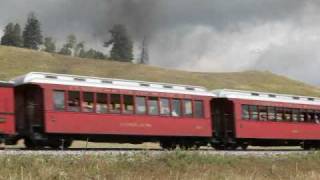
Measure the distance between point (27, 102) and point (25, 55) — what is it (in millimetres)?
75160

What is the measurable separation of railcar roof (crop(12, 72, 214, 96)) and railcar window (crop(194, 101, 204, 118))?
1.59 feet

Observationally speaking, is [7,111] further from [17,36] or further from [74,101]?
[17,36]

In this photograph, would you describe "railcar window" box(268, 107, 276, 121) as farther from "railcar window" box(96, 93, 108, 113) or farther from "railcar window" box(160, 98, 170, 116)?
"railcar window" box(96, 93, 108, 113)

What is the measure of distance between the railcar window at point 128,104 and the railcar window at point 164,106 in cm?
165

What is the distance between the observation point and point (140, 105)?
2539cm

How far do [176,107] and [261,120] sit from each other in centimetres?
551

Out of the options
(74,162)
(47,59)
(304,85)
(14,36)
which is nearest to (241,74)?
(304,85)

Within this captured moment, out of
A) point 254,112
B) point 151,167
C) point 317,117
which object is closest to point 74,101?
point 151,167

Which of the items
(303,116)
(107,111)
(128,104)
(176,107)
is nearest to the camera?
(107,111)

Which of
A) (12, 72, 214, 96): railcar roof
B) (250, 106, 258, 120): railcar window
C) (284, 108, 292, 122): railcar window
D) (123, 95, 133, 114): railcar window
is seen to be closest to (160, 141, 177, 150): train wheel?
(12, 72, 214, 96): railcar roof

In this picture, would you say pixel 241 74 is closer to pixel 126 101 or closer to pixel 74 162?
pixel 126 101

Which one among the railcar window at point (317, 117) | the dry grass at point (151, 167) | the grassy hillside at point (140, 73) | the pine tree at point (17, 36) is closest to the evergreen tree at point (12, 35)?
the pine tree at point (17, 36)

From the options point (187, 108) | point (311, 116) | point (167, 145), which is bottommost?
point (167, 145)

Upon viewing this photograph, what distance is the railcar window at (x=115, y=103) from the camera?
24469mm
